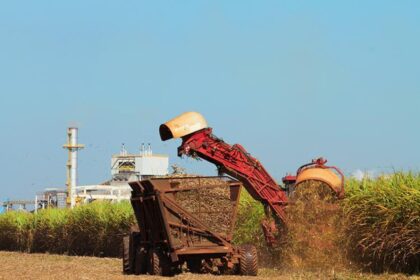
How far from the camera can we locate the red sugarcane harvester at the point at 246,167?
17672 millimetres

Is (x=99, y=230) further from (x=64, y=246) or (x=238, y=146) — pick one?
(x=238, y=146)

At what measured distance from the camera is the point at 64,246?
3591cm

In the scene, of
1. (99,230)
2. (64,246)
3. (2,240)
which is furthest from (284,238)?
(2,240)

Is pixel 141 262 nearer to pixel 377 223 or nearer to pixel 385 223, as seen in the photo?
pixel 377 223

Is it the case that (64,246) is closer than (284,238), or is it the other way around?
(284,238)

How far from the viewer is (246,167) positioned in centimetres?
1895

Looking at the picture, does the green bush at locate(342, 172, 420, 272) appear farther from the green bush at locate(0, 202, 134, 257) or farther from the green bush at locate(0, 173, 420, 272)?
the green bush at locate(0, 202, 134, 257)

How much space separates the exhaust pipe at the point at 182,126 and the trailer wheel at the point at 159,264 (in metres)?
2.68

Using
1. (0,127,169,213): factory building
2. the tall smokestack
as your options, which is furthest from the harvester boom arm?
the tall smokestack

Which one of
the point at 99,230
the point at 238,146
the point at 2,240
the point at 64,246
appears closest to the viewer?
the point at 238,146

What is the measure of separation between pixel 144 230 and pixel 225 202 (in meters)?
2.21

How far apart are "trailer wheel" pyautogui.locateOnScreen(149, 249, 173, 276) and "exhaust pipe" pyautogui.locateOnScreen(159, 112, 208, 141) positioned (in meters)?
2.68

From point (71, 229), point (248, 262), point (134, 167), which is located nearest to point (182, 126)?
point (248, 262)

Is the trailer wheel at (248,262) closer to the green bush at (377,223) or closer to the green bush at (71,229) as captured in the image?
the green bush at (377,223)
